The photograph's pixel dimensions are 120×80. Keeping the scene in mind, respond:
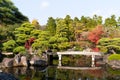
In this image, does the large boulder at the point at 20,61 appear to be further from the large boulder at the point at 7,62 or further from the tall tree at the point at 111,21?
the tall tree at the point at 111,21

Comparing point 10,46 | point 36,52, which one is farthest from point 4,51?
point 36,52

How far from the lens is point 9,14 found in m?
46.0

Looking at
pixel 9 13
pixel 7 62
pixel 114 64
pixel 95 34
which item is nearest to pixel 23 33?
pixel 9 13

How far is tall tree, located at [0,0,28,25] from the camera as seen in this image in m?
45.7

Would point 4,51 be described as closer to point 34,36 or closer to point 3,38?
point 3,38

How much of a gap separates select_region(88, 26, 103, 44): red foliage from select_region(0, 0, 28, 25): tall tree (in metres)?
13.1

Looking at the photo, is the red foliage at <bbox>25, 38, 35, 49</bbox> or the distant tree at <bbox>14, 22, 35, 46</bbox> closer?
the distant tree at <bbox>14, 22, 35, 46</bbox>

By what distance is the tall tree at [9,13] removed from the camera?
150ft

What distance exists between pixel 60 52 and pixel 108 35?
1245 cm

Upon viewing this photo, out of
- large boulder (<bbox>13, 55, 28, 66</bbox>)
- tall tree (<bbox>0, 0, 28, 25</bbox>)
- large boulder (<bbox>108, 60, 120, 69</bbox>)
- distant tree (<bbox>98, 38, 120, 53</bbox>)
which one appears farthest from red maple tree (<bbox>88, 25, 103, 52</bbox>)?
large boulder (<bbox>13, 55, 28, 66</bbox>)

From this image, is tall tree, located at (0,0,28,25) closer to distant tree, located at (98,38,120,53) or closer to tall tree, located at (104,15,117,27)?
distant tree, located at (98,38,120,53)

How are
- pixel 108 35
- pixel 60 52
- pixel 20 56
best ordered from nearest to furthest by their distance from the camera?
1. pixel 20 56
2. pixel 60 52
3. pixel 108 35

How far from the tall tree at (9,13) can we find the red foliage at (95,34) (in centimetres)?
1310

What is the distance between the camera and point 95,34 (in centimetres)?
5388
